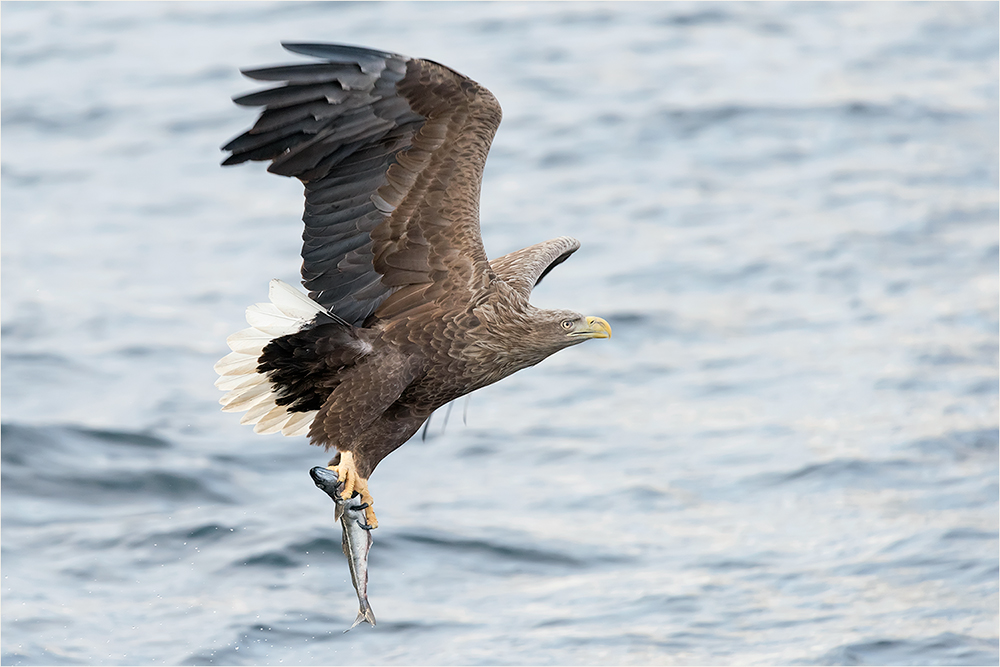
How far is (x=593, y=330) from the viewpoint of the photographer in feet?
20.3

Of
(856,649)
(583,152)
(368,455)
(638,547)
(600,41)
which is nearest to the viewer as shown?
(368,455)

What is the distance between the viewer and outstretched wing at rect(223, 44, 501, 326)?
18.3 feet

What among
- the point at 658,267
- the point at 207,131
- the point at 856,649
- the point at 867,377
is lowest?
the point at 856,649

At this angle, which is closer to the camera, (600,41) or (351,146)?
(351,146)

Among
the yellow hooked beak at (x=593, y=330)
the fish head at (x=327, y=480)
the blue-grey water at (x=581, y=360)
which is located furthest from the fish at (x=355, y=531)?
the blue-grey water at (x=581, y=360)

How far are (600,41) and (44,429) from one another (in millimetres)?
9041

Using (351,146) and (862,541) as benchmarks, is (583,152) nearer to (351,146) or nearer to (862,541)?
(862,541)

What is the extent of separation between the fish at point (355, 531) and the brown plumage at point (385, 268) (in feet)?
0.50

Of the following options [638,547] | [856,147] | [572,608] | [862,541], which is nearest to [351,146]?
[572,608]

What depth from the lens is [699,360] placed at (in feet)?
40.3

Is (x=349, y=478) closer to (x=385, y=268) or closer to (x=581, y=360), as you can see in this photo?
(x=385, y=268)

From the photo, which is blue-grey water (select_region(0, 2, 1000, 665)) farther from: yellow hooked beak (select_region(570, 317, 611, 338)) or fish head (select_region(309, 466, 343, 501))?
yellow hooked beak (select_region(570, 317, 611, 338))

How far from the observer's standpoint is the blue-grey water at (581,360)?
9.21 metres

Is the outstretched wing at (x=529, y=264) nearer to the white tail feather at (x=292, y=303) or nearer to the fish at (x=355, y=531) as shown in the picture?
the white tail feather at (x=292, y=303)
